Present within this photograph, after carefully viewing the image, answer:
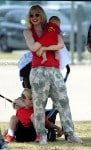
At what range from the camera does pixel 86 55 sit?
2445 cm

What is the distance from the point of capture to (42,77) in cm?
872

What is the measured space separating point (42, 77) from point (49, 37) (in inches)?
18.4

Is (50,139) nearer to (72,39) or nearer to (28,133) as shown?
(28,133)

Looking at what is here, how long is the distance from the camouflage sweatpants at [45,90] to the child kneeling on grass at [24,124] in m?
0.22

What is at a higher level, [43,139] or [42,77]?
[42,77]

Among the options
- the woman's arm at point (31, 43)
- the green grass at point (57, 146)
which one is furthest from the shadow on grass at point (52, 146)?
the woman's arm at point (31, 43)

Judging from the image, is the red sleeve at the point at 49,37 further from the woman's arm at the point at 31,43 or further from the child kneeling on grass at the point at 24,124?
the child kneeling on grass at the point at 24,124

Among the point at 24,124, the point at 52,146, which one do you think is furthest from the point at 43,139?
Answer: the point at 24,124

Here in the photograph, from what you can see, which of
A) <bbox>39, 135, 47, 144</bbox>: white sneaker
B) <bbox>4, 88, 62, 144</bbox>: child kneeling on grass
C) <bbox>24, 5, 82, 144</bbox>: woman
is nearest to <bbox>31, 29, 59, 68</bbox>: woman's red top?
<bbox>24, 5, 82, 144</bbox>: woman

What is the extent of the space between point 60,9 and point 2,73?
8.37 m

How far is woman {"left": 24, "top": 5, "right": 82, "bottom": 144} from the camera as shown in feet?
28.7

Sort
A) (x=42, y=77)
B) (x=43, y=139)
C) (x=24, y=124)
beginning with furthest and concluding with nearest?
(x=24, y=124), (x=43, y=139), (x=42, y=77)

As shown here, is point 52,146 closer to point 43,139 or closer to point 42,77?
point 43,139

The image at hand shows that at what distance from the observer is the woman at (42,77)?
874 centimetres
